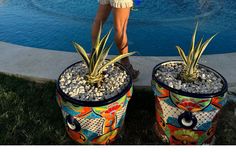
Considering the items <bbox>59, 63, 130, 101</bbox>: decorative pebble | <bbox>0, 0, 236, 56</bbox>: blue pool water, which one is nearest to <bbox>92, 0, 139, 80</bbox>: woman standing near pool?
<bbox>59, 63, 130, 101</bbox>: decorative pebble

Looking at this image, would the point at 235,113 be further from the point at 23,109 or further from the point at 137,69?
the point at 23,109

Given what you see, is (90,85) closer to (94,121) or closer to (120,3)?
(94,121)

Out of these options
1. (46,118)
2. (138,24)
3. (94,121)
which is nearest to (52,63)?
(46,118)

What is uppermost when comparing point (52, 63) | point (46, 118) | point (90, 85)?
point (90, 85)

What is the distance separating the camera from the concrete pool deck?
3674 mm

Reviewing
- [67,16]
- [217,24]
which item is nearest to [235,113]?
[217,24]

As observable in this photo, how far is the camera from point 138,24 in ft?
20.1

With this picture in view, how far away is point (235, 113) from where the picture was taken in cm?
314

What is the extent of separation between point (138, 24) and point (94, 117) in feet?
13.0

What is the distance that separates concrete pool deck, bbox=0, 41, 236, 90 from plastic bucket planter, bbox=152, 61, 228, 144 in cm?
84
